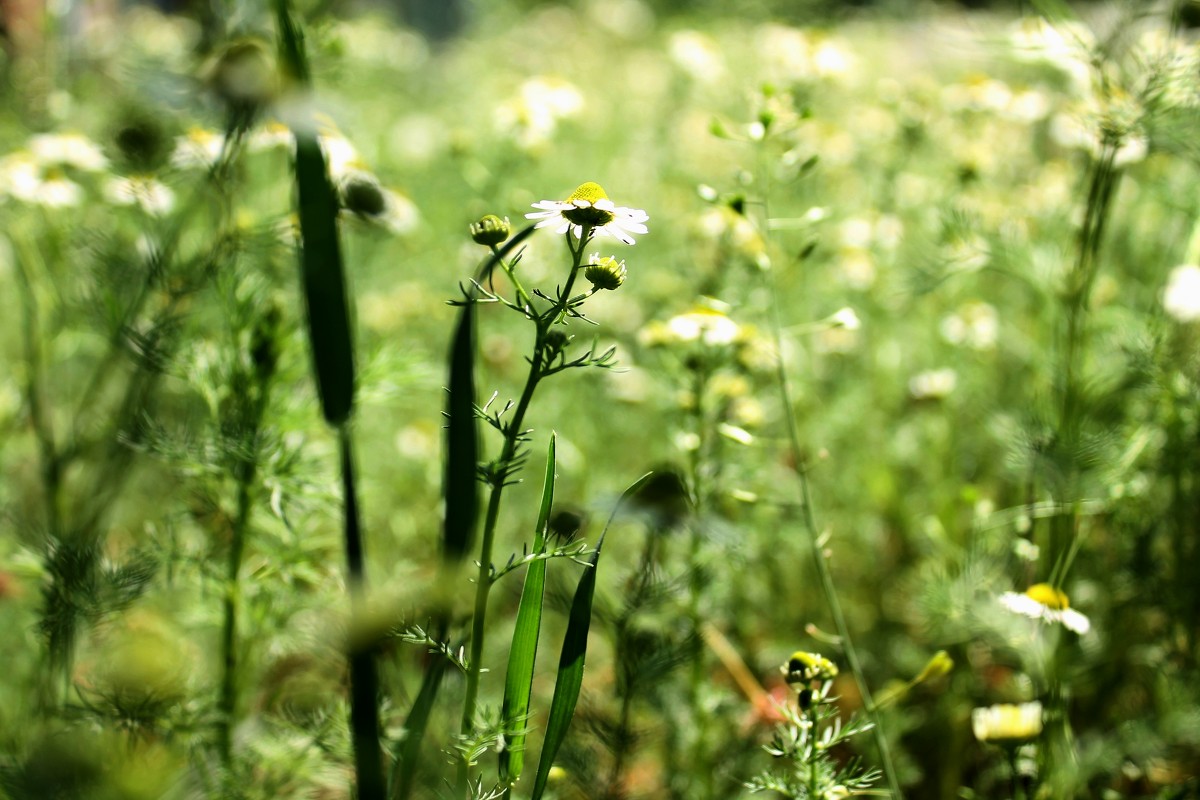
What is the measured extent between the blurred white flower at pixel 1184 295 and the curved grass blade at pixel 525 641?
949 millimetres

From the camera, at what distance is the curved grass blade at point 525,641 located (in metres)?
0.67

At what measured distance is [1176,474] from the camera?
1.18 meters

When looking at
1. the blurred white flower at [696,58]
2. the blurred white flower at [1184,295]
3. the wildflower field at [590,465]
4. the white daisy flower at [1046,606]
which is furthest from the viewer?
the blurred white flower at [696,58]

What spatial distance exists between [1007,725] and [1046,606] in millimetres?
120

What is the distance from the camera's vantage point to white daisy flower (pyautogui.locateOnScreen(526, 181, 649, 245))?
0.67 metres

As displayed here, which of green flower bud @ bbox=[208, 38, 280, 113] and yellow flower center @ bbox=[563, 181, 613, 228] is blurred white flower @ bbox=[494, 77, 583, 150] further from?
yellow flower center @ bbox=[563, 181, 613, 228]

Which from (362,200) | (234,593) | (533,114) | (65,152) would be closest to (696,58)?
(533,114)

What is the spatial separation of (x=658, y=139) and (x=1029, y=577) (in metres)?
1.83

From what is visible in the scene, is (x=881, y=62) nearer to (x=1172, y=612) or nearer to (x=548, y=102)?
(x=548, y=102)

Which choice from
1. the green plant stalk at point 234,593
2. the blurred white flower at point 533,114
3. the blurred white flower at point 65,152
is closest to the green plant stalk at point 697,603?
the green plant stalk at point 234,593

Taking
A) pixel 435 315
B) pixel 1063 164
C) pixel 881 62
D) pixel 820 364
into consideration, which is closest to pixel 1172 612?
pixel 820 364

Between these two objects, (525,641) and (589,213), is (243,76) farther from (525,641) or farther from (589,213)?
(525,641)

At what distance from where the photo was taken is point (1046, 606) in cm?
91

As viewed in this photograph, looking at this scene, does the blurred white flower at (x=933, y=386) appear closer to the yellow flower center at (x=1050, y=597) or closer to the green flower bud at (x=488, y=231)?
the yellow flower center at (x=1050, y=597)
